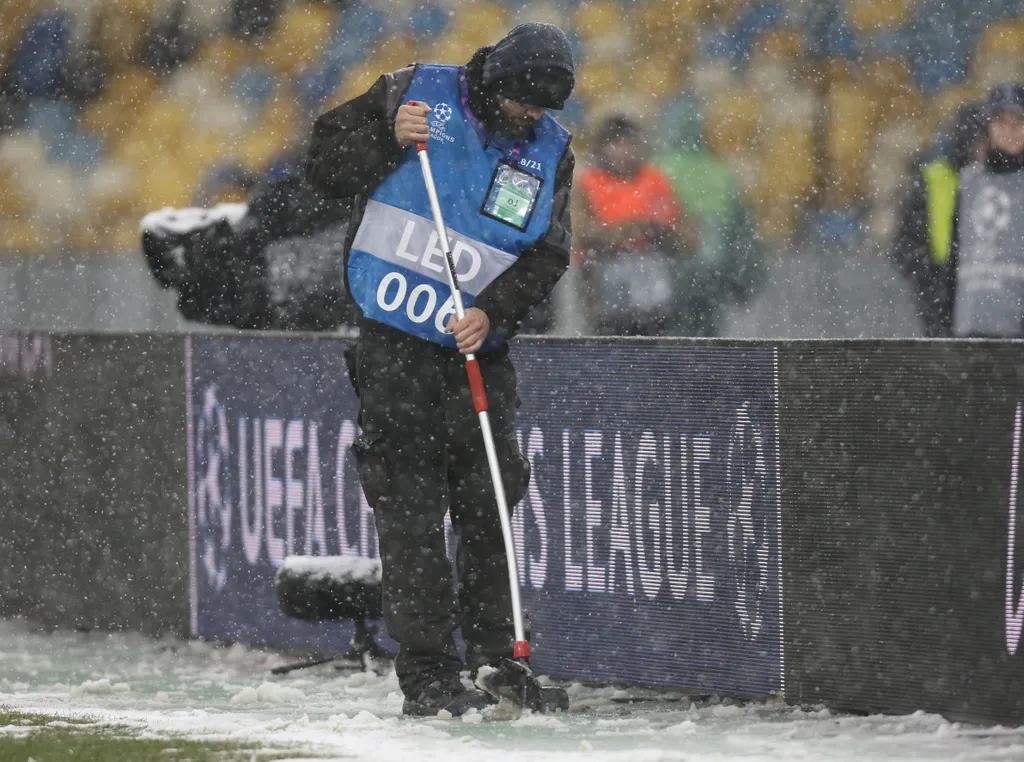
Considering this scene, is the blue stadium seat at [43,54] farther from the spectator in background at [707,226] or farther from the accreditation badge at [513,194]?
the accreditation badge at [513,194]

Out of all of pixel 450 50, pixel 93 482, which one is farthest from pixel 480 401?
pixel 450 50

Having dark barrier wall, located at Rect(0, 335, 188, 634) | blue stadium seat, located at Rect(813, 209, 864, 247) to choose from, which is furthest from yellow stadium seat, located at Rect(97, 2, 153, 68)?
dark barrier wall, located at Rect(0, 335, 188, 634)

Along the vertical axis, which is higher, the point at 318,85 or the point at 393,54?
the point at 393,54

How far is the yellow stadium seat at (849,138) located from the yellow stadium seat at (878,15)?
14.7 inches

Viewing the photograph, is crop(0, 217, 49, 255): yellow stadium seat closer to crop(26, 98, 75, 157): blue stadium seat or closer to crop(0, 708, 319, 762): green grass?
crop(26, 98, 75, 157): blue stadium seat

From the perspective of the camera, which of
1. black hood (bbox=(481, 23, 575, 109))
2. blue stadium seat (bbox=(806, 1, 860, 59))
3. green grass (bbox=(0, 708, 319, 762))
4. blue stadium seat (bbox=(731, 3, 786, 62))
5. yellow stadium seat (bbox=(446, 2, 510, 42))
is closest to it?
green grass (bbox=(0, 708, 319, 762))

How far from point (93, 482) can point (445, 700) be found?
9.82 feet

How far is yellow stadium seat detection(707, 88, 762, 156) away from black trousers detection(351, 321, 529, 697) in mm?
5462

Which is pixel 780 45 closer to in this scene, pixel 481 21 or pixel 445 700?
pixel 481 21

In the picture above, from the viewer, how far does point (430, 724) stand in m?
4.28

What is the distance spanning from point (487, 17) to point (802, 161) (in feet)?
8.07

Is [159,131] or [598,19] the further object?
[159,131]

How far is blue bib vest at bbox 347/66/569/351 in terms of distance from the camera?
183 inches

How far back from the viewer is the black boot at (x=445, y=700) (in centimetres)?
445
